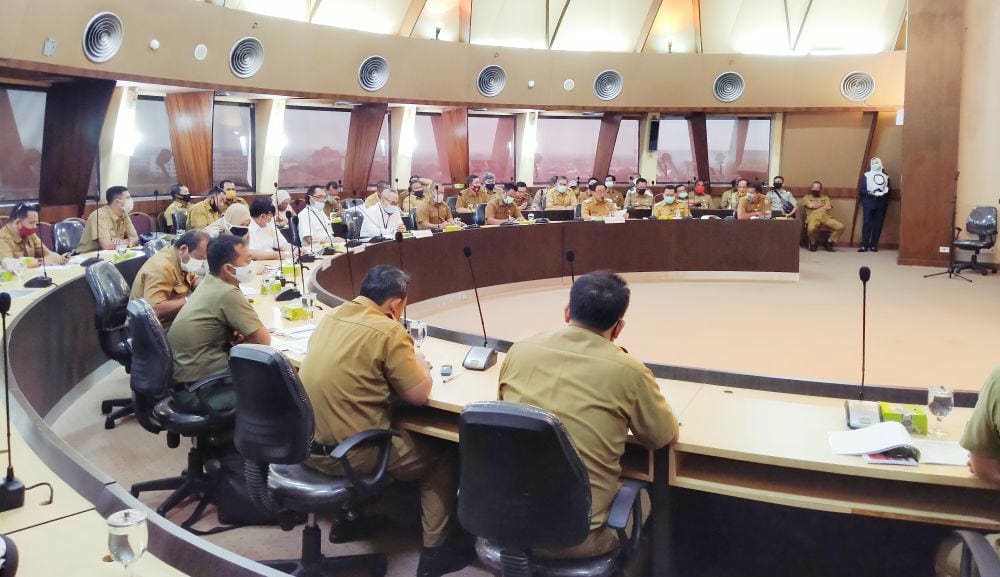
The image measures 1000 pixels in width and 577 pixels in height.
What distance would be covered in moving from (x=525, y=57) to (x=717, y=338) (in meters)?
7.39

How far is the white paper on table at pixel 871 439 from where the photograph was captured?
214 centimetres

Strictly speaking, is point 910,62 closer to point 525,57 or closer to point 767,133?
point 767,133

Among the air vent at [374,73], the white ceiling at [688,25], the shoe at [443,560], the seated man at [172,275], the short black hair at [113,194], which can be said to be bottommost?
the shoe at [443,560]

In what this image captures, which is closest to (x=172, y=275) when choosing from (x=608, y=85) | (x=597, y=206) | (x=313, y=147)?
(x=597, y=206)

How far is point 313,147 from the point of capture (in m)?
12.3

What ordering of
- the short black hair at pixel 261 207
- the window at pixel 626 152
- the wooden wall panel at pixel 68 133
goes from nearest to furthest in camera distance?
the short black hair at pixel 261 207 → the wooden wall panel at pixel 68 133 → the window at pixel 626 152

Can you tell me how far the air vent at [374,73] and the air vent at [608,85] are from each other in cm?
384

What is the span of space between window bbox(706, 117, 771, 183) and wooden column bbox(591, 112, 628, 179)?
5.90ft

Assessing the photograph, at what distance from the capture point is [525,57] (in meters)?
12.5

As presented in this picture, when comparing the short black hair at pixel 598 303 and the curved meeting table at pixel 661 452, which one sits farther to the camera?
the short black hair at pixel 598 303

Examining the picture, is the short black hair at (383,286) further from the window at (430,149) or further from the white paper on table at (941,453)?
the window at (430,149)

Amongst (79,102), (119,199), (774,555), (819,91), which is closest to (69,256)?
(119,199)

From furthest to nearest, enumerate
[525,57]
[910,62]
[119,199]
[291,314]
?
[525,57], [910,62], [119,199], [291,314]

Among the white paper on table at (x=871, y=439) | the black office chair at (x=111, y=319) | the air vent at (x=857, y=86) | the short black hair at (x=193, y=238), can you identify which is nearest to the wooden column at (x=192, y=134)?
the black office chair at (x=111, y=319)
